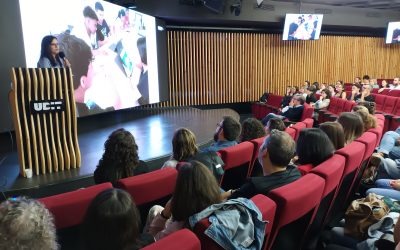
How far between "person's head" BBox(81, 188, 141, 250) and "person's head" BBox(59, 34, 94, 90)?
496cm

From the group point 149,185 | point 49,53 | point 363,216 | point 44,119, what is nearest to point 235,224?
point 149,185

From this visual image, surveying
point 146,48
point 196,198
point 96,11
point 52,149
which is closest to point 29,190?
point 52,149

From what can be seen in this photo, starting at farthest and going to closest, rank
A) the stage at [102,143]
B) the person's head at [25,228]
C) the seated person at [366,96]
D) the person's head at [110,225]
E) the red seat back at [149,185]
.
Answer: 1. the seated person at [366,96]
2. the stage at [102,143]
3. the red seat back at [149,185]
4. the person's head at [110,225]
5. the person's head at [25,228]

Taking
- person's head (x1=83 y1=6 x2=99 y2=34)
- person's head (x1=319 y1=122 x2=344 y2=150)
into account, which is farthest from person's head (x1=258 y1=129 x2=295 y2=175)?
person's head (x1=83 y1=6 x2=99 y2=34)

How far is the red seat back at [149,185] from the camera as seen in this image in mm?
1860

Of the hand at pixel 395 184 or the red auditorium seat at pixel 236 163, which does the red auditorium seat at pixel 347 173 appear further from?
the red auditorium seat at pixel 236 163

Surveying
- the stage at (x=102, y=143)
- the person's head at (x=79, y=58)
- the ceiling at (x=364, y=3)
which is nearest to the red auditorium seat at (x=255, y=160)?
the stage at (x=102, y=143)

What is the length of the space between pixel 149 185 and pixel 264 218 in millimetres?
780

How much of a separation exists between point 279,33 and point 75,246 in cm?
1115

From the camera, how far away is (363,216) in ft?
6.56

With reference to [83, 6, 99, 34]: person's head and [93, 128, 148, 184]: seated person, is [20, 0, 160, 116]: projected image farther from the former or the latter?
[93, 128, 148, 184]: seated person

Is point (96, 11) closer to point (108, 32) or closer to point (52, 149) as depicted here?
point (108, 32)

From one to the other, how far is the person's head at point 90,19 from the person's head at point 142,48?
1665 mm

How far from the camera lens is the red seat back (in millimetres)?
1860
